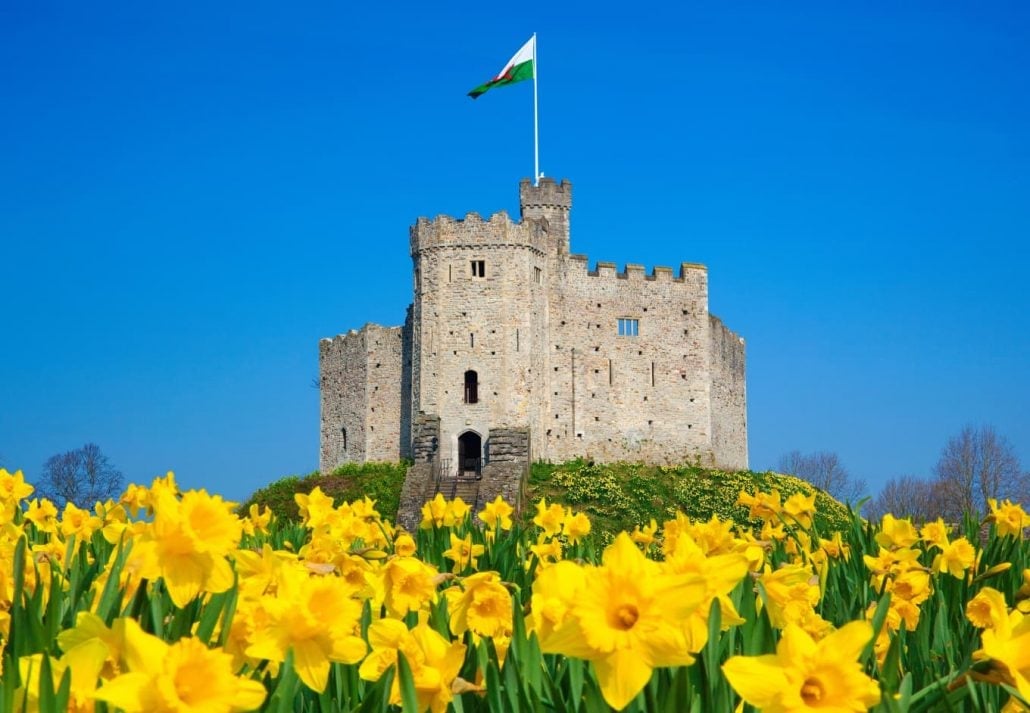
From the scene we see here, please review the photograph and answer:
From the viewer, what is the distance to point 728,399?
4419 cm

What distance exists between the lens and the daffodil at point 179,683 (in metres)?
2.20

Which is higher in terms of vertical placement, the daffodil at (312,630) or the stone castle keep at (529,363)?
the stone castle keep at (529,363)

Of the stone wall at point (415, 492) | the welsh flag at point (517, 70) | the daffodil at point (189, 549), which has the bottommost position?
the daffodil at point (189, 549)

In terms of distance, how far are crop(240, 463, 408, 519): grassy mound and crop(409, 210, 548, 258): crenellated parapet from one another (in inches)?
307

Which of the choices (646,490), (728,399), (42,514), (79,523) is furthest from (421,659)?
(728,399)

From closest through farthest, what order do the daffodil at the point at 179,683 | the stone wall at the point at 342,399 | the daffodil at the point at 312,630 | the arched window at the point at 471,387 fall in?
the daffodil at the point at 179,683
the daffodil at the point at 312,630
the arched window at the point at 471,387
the stone wall at the point at 342,399

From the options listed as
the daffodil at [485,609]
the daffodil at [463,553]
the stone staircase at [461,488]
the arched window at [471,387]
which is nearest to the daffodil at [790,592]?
the daffodil at [485,609]

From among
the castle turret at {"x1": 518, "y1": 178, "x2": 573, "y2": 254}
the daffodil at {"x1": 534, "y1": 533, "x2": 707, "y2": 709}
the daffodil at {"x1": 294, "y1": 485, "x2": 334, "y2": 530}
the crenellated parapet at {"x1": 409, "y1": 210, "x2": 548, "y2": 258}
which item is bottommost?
the daffodil at {"x1": 534, "y1": 533, "x2": 707, "y2": 709}

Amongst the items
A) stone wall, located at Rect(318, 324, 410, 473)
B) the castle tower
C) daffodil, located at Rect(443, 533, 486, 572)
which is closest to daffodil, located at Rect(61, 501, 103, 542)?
daffodil, located at Rect(443, 533, 486, 572)

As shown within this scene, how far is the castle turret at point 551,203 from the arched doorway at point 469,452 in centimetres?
845

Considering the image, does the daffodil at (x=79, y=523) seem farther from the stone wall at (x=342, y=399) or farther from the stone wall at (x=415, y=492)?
the stone wall at (x=342, y=399)

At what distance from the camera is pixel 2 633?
362cm

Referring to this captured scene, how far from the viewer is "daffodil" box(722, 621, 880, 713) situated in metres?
2.29

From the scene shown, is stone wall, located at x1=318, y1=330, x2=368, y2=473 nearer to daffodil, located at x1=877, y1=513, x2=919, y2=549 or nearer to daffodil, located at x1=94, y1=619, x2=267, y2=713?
daffodil, located at x1=877, y1=513, x2=919, y2=549
